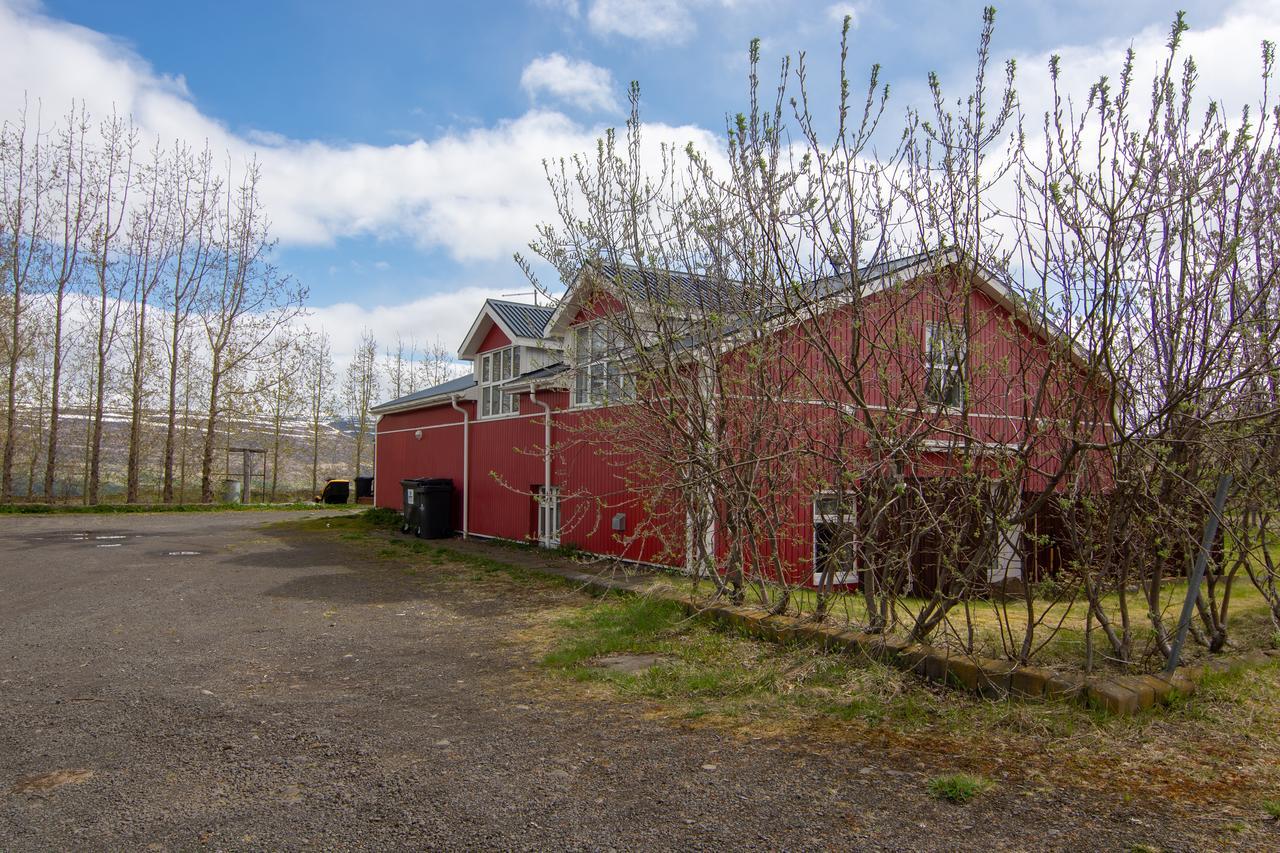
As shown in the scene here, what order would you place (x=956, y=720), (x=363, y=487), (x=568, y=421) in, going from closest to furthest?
(x=956, y=720)
(x=568, y=421)
(x=363, y=487)

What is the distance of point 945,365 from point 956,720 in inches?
85.1

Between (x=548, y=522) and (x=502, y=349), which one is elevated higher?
(x=502, y=349)

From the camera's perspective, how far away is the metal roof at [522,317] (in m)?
16.4

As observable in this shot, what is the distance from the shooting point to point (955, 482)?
5180mm

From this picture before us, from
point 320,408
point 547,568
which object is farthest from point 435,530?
point 320,408

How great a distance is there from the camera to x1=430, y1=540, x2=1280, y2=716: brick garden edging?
14.5ft

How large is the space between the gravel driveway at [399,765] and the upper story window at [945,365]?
2272 millimetres

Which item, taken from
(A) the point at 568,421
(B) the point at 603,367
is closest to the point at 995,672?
(B) the point at 603,367

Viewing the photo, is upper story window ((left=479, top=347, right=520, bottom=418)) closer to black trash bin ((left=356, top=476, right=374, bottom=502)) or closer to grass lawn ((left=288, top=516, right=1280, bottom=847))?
grass lawn ((left=288, top=516, right=1280, bottom=847))

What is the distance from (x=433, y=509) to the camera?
17547mm

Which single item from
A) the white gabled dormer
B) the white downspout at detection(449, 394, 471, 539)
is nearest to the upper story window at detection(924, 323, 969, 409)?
the white gabled dormer

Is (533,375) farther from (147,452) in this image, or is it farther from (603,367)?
(147,452)

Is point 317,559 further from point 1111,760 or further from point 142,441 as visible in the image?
point 142,441

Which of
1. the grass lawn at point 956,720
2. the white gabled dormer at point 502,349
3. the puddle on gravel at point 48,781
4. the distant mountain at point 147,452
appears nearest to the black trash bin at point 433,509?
the white gabled dormer at point 502,349
